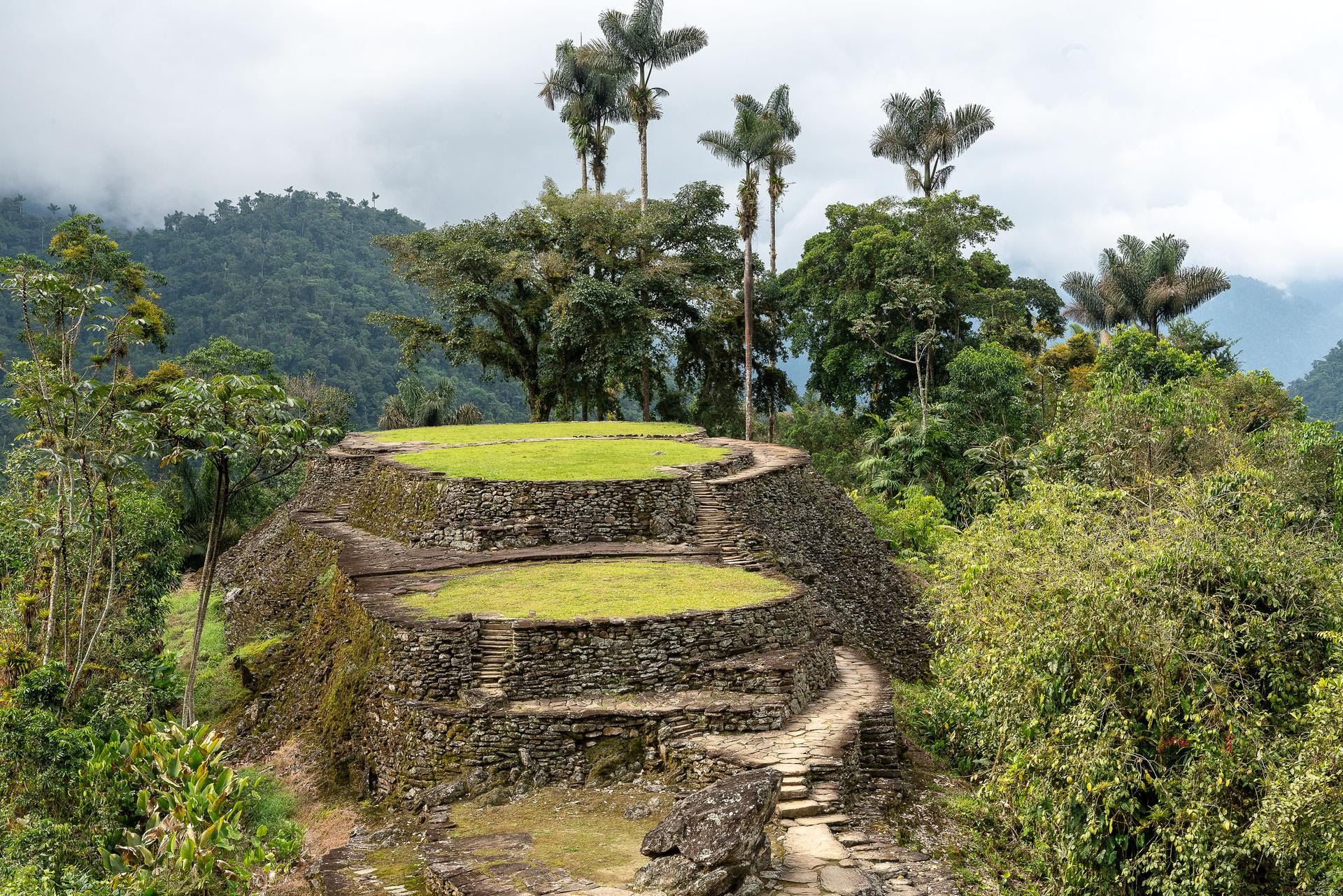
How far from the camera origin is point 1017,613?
9.02 metres

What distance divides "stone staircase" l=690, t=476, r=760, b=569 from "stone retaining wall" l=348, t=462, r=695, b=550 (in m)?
0.22

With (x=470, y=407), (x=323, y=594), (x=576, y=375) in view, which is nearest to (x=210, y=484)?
(x=470, y=407)

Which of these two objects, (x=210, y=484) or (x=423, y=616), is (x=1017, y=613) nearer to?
(x=423, y=616)

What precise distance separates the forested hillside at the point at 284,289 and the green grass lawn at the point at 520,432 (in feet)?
70.7

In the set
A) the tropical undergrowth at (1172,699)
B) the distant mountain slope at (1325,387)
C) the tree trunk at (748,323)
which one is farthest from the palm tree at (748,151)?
the distant mountain slope at (1325,387)

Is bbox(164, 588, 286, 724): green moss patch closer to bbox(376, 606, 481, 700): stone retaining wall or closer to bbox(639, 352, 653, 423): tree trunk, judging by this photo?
bbox(376, 606, 481, 700): stone retaining wall

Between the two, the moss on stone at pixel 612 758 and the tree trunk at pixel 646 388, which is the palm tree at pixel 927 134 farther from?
the moss on stone at pixel 612 758

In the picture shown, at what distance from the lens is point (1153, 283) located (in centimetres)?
3653

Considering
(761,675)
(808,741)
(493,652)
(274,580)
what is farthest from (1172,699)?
(274,580)

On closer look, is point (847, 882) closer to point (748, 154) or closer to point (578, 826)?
point (578, 826)

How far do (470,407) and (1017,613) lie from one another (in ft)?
92.1

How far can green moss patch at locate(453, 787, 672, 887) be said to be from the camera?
8.09m

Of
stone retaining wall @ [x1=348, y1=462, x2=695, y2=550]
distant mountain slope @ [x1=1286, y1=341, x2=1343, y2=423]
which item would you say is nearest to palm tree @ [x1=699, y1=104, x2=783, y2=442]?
stone retaining wall @ [x1=348, y1=462, x2=695, y2=550]

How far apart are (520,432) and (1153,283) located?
26.0 meters
